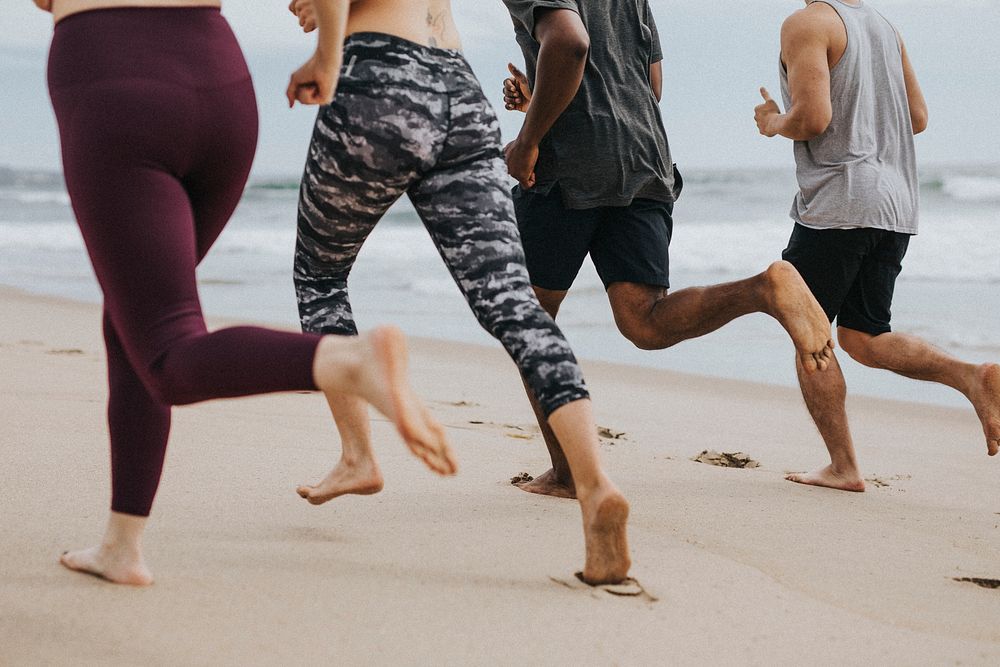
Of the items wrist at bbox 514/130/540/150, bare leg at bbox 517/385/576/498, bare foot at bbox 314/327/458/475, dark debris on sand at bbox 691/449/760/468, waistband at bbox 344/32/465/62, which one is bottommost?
dark debris on sand at bbox 691/449/760/468

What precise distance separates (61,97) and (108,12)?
0.60 feet

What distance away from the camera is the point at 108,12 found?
6.26 feet

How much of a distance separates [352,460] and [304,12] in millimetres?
1117

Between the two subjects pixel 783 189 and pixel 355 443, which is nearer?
pixel 355 443

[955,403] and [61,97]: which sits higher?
[61,97]

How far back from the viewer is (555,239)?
3.25m

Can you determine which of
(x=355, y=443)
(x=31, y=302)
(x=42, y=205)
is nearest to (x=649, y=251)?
(x=355, y=443)

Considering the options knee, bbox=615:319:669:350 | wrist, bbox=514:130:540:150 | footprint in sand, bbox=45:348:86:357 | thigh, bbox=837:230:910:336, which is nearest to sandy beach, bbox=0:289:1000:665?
knee, bbox=615:319:669:350

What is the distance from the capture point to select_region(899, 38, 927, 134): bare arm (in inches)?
145

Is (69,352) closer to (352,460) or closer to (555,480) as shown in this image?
(555,480)

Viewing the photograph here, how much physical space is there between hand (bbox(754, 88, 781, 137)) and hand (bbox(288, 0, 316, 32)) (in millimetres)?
1840

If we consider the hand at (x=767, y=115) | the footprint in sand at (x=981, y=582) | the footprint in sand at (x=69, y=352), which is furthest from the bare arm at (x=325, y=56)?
the footprint in sand at (x=69, y=352)

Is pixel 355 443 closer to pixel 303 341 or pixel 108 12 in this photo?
pixel 303 341

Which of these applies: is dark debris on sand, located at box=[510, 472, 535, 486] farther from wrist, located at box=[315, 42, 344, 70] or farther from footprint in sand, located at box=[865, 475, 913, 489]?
wrist, located at box=[315, 42, 344, 70]
